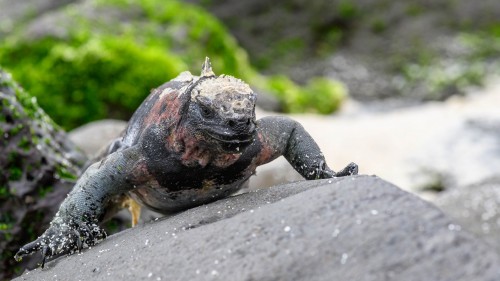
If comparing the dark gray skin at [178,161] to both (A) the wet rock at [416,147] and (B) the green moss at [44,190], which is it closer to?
(B) the green moss at [44,190]

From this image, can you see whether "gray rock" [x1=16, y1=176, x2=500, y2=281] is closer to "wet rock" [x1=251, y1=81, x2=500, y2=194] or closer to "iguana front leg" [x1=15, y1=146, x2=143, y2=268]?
"iguana front leg" [x1=15, y1=146, x2=143, y2=268]

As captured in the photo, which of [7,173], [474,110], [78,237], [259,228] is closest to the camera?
[259,228]

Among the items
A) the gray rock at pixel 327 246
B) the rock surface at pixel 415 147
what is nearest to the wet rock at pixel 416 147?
the rock surface at pixel 415 147

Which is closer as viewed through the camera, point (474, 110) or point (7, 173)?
point (7, 173)

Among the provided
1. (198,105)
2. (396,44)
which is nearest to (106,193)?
(198,105)

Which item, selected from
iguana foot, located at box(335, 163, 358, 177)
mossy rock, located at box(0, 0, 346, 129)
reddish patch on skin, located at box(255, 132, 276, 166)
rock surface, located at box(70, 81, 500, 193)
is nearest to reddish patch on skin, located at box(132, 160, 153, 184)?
reddish patch on skin, located at box(255, 132, 276, 166)

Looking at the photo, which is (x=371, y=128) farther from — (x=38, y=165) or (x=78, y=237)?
(x=78, y=237)
